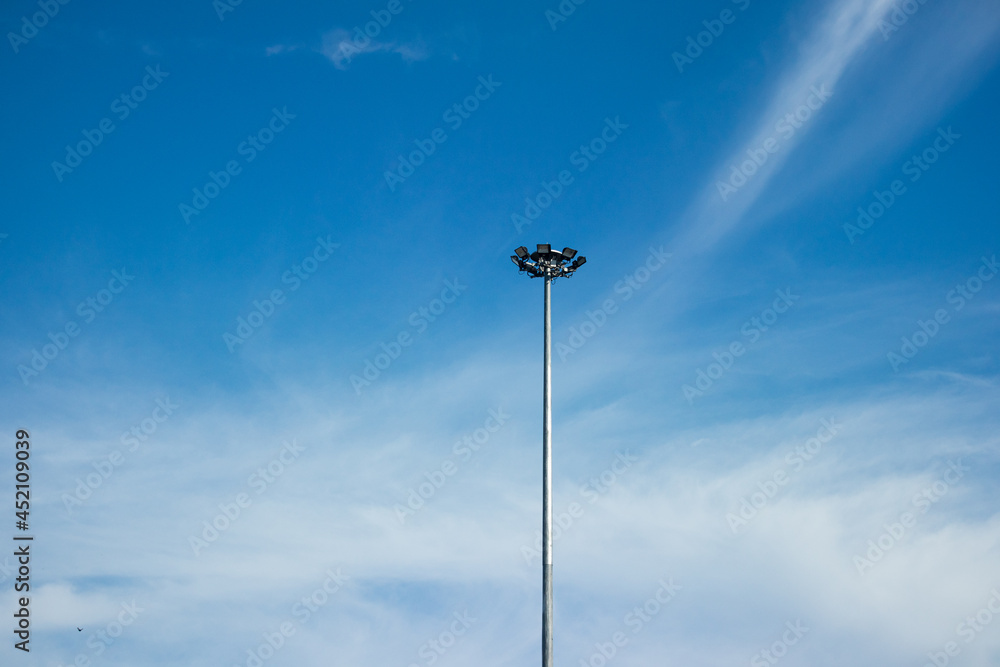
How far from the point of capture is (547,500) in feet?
69.0

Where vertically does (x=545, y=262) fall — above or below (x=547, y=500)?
above

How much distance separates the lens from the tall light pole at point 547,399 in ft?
65.5

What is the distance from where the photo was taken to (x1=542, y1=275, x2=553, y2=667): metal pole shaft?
65.1 ft

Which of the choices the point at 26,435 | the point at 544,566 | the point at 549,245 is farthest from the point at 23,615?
the point at 549,245

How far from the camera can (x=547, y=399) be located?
2234cm

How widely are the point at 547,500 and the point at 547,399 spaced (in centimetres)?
280

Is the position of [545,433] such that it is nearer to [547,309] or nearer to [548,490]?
[548,490]

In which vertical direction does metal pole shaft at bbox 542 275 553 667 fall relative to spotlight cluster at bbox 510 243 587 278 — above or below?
below

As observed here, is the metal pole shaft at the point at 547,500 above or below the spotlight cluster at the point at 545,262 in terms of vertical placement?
below

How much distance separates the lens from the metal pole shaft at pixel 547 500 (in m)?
19.8

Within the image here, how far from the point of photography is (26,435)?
28.8 m

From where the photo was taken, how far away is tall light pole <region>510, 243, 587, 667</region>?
786 inches

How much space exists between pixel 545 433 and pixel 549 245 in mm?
5256

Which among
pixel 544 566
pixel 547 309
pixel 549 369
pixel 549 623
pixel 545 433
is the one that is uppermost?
pixel 547 309
